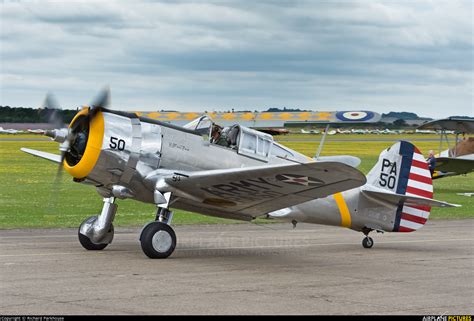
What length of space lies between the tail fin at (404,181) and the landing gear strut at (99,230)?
4.98 meters

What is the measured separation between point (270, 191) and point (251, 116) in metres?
1.99

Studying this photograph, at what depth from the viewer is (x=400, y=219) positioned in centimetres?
1546

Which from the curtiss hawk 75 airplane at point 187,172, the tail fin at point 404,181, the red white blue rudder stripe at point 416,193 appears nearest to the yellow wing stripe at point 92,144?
the curtiss hawk 75 airplane at point 187,172

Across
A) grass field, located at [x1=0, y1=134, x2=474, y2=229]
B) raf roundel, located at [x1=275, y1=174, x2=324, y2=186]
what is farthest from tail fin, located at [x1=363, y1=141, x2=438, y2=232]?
grass field, located at [x1=0, y1=134, x2=474, y2=229]

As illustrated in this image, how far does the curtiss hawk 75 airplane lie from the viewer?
12.4 metres

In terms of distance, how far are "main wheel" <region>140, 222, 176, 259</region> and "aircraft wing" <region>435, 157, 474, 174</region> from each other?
23488 millimetres

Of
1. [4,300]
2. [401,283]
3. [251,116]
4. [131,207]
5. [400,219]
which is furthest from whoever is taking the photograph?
[131,207]

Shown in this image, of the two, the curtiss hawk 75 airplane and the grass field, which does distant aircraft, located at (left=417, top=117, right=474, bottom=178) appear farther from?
the curtiss hawk 75 airplane

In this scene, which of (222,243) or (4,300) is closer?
(4,300)

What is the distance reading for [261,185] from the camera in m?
12.6

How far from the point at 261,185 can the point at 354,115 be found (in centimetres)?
243

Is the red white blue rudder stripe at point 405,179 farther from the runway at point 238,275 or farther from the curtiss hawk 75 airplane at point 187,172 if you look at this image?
the curtiss hawk 75 airplane at point 187,172

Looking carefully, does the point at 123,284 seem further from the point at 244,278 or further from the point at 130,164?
the point at 130,164

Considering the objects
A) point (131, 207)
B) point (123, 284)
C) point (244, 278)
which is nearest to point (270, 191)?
point (244, 278)
